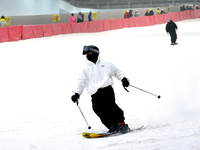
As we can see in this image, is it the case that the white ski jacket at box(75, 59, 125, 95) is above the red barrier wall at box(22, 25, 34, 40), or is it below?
below

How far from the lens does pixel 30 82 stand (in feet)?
39.6

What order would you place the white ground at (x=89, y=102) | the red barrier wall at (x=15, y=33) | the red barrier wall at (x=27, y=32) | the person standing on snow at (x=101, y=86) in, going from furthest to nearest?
the red barrier wall at (x=27, y=32) < the red barrier wall at (x=15, y=33) < the person standing on snow at (x=101, y=86) < the white ground at (x=89, y=102)

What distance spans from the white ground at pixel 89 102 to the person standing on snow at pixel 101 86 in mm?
469

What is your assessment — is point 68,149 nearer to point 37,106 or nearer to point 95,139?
point 95,139

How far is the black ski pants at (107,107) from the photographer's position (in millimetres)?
5879

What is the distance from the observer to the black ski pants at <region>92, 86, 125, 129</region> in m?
5.88

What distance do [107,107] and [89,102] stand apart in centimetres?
363

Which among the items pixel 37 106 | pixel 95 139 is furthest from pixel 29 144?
→ pixel 37 106

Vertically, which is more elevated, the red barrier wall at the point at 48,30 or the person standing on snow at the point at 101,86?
the red barrier wall at the point at 48,30

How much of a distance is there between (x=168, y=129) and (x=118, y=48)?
14707mm

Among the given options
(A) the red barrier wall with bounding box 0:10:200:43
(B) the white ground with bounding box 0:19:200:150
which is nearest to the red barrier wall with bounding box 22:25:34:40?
(A) the red barrier wall with bounding box 0:10:200:43

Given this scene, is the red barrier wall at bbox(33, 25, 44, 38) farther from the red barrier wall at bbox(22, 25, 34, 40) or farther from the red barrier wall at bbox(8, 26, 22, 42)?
the red barrier wall at bbox(8, 26, 22, 42)

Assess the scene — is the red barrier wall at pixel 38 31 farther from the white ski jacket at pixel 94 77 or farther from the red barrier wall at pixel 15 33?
the white ski jacket at pixel 94 77

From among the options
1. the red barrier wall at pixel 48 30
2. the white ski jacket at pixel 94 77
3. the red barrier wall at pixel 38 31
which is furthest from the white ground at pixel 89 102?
the red barrier wall at pixel 48 30
